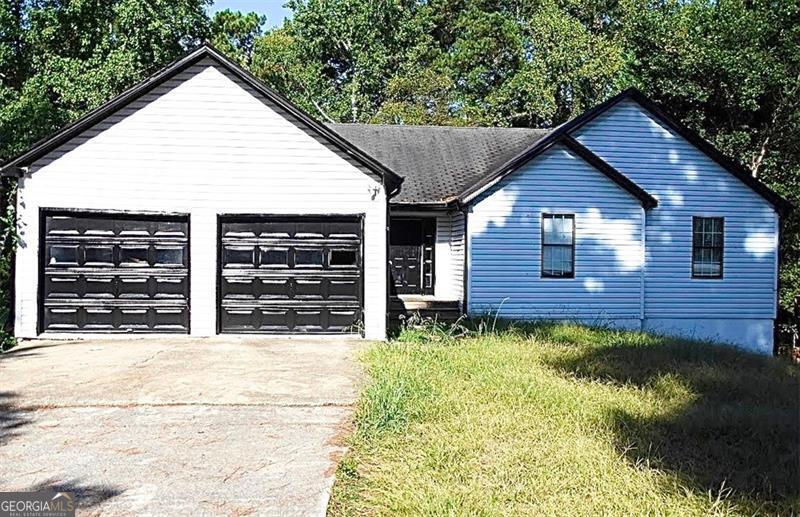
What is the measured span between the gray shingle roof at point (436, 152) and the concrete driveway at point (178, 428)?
7473 millimetres

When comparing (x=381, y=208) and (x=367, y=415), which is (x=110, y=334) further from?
(x=367, y=415)

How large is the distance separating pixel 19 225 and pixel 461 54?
26.2m

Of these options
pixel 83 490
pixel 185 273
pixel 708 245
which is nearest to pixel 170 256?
pixel 185 273

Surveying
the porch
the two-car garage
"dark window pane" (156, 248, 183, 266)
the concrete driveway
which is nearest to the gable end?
the two-car garage

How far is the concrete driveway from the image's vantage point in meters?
4.71

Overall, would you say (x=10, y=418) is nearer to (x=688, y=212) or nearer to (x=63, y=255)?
(x=63, y=255)

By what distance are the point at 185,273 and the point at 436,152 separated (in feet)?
29.2

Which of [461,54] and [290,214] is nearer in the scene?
[290,214]

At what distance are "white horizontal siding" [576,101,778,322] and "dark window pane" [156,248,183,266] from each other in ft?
34.5

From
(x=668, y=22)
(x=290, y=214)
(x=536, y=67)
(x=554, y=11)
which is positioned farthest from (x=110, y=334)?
(x=554, y=11)

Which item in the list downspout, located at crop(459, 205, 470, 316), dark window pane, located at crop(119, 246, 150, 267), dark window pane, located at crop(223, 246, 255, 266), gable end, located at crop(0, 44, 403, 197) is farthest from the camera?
downspout, located at crop(459, 205, 470, 316)

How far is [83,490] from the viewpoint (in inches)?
186

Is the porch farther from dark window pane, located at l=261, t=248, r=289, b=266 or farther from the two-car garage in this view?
dark window pane, located at l=261, t=248, r=289, b=266

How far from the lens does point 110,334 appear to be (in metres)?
12.4
